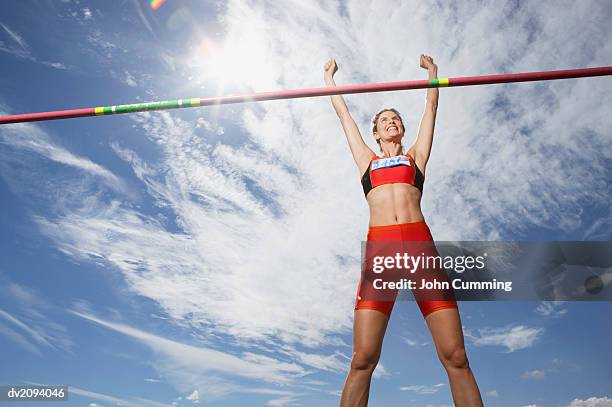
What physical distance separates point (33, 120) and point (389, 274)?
5.37 metres

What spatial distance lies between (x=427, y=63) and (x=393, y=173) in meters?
1.96

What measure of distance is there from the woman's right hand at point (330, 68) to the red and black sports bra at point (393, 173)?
1.54 meters

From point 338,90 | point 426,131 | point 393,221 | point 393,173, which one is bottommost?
point 393,221

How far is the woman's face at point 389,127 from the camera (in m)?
6.07

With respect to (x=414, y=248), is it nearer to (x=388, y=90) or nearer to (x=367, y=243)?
(x=367, y=243)

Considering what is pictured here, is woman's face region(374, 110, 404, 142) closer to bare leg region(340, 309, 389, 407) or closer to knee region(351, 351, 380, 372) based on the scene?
bare leg region(340, 309, 389, 407)

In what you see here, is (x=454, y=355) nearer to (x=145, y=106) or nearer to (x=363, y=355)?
(x=363, y=355)

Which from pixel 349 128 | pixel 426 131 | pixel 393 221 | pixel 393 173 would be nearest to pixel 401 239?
pixel 393 221

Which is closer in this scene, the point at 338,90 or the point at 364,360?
the point at 364,360

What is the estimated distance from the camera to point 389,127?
20.1 ft

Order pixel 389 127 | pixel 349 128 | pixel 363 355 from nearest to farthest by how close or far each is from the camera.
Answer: pixel 363 355
pixel 389 127
pixel 349 128

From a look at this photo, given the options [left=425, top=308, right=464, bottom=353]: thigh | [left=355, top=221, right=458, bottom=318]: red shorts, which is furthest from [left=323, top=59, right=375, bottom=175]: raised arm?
[left=425, top=308, right=464, bottom=353]: thigh

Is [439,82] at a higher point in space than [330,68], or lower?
lower

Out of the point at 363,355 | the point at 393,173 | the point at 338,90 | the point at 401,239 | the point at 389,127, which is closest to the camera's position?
the point at 363,355
